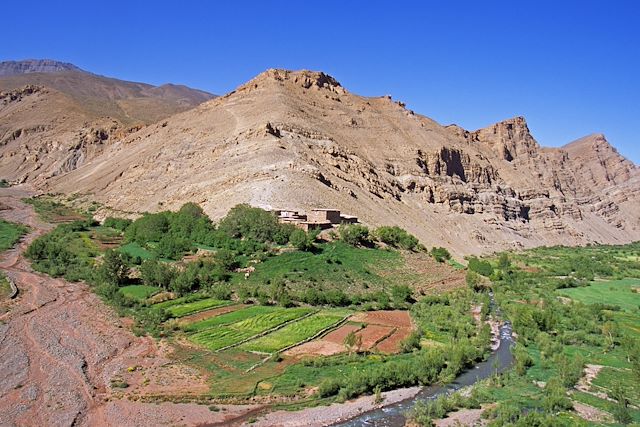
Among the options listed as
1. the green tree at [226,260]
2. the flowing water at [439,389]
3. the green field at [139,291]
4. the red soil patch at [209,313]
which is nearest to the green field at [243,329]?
the red soil patch at [209,313]

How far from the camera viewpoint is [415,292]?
3991cm

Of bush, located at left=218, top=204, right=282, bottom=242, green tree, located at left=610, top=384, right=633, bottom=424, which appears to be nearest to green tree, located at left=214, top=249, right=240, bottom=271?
bush, located at left=218, top=204, right=282, bottom=242

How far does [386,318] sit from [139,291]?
1639 centimetres

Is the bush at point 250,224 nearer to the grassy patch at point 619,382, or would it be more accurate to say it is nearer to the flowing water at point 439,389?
the flowing water at point 439,389

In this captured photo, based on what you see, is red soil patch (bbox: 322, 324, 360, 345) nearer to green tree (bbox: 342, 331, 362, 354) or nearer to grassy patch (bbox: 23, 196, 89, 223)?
green tree (bbox: 342, 331, 362, 354)

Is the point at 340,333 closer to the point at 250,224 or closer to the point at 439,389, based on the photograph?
the point at 439,389

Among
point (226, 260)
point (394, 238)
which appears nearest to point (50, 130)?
point (226, 260)

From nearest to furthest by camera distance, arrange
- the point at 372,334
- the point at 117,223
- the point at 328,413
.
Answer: the point at 328,413
the point at 372,334
the point at 117,223

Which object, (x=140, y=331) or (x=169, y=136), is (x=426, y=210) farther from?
(x=140, y=331)

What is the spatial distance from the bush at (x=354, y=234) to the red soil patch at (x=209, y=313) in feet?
43.9

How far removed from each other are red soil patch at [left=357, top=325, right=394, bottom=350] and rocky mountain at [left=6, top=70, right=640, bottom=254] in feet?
74.3

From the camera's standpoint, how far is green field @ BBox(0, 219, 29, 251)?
4980cm

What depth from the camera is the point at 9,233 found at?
55.2 m

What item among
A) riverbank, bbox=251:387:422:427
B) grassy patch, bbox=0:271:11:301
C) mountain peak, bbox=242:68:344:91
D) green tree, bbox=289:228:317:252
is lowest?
riverbank, bbox=251:387:422:427
